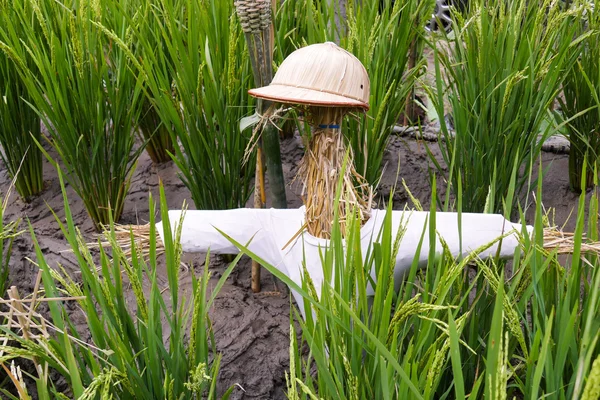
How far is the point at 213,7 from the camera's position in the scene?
1.57m

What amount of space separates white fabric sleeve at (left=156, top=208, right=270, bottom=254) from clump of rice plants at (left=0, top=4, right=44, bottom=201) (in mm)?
804

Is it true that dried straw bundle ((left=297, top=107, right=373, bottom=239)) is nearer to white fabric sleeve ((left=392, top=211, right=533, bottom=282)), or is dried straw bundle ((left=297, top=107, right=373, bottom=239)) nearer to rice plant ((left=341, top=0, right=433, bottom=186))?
white fabric sleeve ((left=392, top=211, right=533, bottom=282))

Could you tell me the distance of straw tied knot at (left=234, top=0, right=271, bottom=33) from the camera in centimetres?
123

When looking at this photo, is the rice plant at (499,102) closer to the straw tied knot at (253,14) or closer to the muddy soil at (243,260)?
the muddy soil at (243,260)

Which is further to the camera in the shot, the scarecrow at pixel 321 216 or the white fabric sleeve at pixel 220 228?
the white fabric sleeve at pixel 220 228

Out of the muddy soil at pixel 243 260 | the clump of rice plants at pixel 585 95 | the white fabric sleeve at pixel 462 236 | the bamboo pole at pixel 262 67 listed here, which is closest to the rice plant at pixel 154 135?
the muddy soil at pixel 243 260

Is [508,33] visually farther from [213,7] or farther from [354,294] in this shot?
[354,294]

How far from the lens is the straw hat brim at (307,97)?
1.02 metres

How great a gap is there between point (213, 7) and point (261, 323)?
76cm

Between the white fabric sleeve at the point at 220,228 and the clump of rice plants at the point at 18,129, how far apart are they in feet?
2.64

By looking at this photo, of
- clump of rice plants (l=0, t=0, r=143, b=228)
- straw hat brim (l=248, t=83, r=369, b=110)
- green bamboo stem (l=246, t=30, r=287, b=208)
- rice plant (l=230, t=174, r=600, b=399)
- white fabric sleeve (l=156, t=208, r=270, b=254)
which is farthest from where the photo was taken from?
clump of rice plants (l=0, t=0, r=143, b=228)

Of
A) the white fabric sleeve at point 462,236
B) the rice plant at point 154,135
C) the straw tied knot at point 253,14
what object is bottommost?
the white fabric sleeve at point 462,236

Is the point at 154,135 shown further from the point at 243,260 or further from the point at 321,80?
the point at 321,80

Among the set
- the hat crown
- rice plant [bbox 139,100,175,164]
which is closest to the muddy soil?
rice plant [bbox 139,100,175,164]
